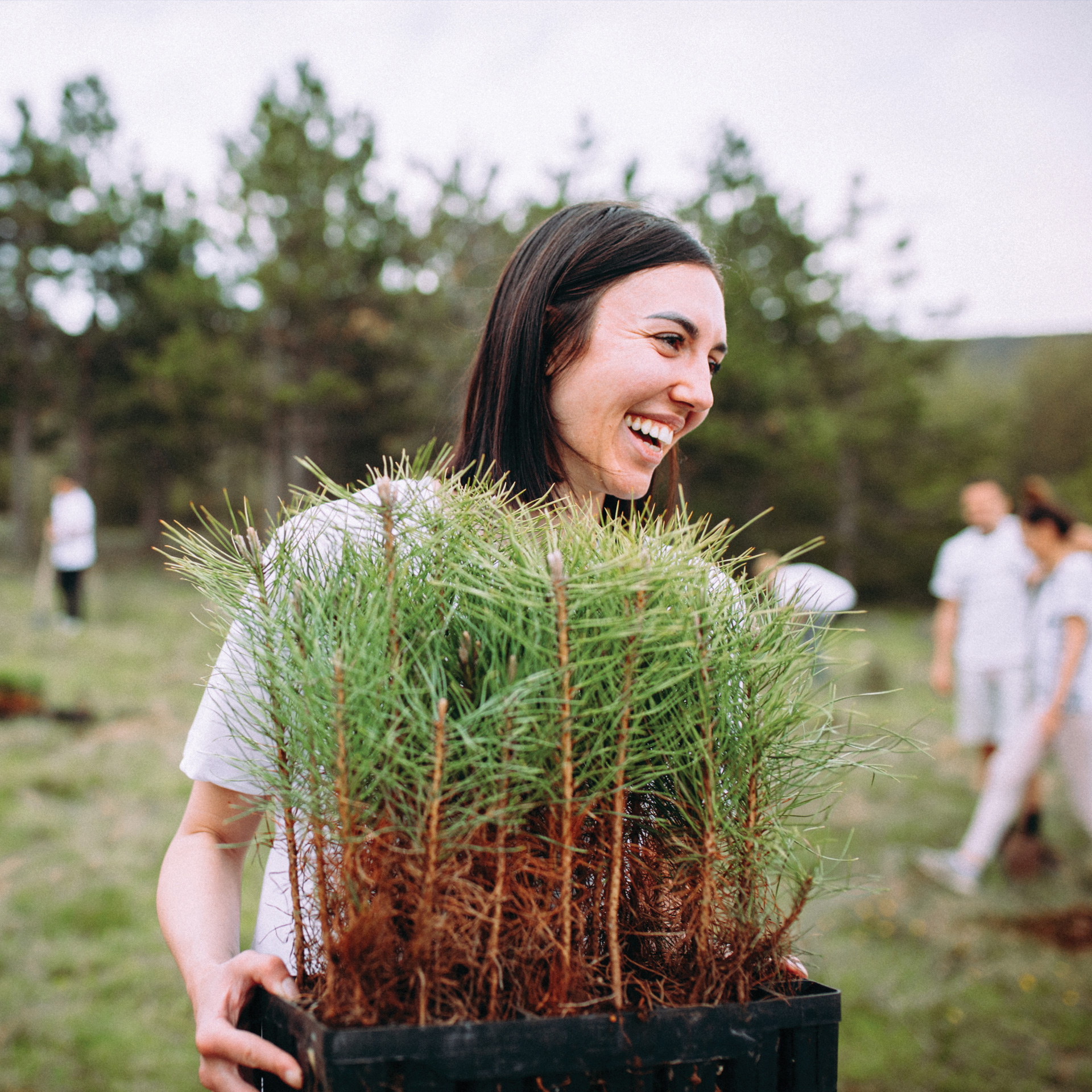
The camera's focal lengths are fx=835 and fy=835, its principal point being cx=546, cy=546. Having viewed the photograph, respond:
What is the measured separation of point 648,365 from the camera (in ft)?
4.10

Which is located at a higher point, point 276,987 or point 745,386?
point 745,386

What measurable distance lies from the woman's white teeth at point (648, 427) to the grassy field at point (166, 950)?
26.8 inches

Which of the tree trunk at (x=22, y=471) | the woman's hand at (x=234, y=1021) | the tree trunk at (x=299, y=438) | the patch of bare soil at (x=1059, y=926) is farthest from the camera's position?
the tree trunk at (x=22, y=471)

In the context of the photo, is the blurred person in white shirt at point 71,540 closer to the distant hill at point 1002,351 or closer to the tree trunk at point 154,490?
the tree trunk at point 154,490

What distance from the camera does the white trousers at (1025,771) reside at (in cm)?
427

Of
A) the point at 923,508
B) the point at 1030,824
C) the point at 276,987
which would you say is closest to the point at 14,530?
the point at 1030,824

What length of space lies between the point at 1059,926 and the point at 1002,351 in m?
98.9

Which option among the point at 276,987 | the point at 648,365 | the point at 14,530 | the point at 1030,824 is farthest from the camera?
the point at 14,530

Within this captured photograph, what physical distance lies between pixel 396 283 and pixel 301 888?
58.7 feet

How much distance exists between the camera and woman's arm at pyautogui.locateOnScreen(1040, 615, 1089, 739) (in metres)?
4.27

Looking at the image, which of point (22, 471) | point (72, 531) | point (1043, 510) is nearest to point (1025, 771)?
point (1043, 510)

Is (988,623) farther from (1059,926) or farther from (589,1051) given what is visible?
(589,1051)

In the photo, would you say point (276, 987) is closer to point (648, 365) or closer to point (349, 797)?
point (349, 797)

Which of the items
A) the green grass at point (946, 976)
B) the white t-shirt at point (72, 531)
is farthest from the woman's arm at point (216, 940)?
the white t-shirt at point (72, 531)
